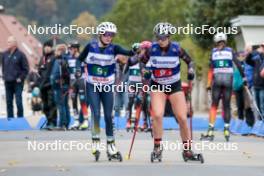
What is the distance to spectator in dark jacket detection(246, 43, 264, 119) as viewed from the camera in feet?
73.4

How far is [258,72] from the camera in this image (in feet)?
73.4

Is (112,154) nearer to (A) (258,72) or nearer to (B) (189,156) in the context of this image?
(B) (189,156)

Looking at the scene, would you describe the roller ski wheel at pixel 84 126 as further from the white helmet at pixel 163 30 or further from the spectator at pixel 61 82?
the white helmet at pixel 163 30

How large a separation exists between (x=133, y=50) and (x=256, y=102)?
8087mm

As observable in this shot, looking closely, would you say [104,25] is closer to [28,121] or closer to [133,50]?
[133,50]

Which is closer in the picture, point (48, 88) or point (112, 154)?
point (112, 154)

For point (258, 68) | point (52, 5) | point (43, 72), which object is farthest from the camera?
point (52, 5)

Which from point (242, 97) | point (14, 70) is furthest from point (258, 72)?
point (14, 70)

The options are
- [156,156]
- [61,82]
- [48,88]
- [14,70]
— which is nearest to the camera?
[156,156]

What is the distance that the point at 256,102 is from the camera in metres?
22.7

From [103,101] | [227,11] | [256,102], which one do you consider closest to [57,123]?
[256,102]

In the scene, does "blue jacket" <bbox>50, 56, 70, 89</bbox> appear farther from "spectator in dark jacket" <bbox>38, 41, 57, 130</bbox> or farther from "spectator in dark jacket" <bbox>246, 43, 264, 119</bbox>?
"spectator in dark jacket" <bbox>246, 43, 264, 119</bbox>

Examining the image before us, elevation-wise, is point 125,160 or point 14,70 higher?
point 14,70

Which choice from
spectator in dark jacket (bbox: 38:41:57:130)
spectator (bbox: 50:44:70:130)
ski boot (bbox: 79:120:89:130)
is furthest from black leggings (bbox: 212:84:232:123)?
spectator in dark jacket (bbox: 38:41:57:130)
